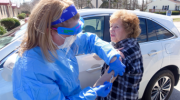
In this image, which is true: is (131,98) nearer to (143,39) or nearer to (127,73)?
(127,73)

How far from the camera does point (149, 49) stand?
2.11 meters

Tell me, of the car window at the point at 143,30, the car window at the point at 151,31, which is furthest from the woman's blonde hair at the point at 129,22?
the car window at the point at 151,31

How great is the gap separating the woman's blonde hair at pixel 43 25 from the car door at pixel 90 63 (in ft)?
2.74

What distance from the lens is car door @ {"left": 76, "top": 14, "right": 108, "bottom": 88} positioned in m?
1.72

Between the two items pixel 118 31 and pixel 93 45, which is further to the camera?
pixel 118 31

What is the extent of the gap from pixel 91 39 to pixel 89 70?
579 mm

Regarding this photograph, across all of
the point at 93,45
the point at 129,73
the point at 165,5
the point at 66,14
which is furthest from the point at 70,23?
the point at 165,5

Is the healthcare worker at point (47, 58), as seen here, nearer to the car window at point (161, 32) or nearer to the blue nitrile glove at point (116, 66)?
the blue nitrile glove at point (116, 66)

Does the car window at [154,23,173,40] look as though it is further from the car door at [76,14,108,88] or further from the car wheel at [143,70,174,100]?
the car door at [76,14,108,88]

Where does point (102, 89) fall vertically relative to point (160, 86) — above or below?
above

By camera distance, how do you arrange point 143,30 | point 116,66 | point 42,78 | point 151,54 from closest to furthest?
1. point 42,78
2. point 116,66
3. point 151,54
4. point 143,30

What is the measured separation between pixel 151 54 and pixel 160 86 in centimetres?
77

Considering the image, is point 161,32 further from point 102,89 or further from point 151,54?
point 102,89

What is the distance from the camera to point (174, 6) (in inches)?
2030
